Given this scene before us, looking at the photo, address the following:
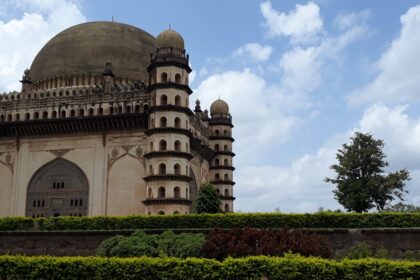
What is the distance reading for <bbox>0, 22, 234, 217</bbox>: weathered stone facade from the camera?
31781 millimetres

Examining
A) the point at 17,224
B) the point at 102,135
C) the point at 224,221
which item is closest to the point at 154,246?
the point at 224,221

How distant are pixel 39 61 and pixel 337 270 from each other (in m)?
34.2

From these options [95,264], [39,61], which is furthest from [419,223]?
[39,61]

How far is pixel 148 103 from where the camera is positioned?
33750 millimetres

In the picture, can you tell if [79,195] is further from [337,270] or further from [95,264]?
[337,270]

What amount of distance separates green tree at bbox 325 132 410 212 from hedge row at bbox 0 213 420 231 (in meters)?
10.2

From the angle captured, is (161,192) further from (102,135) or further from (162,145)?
(102,135)

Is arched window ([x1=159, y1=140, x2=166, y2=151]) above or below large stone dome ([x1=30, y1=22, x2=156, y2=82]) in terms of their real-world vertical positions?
below

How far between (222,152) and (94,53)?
12936 mm

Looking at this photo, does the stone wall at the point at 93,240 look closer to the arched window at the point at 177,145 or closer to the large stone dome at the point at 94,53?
the arched window at the point at 177,145

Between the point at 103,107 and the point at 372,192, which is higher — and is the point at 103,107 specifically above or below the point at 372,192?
above

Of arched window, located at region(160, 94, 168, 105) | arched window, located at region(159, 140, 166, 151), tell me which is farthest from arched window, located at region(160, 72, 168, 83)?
arched window, located at region(159, 140, 166, 151)

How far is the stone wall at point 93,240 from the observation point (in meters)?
20.6

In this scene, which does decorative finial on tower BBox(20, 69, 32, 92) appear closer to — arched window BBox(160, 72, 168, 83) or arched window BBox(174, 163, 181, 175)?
arched window BBox(160, 72, 168, 83)
